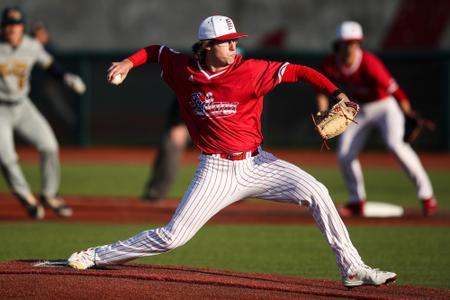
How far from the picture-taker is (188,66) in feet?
22.3

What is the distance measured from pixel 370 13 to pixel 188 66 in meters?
17.5

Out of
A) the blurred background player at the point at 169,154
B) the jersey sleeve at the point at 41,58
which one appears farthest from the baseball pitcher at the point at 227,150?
the blurred background player at the point at 169,154

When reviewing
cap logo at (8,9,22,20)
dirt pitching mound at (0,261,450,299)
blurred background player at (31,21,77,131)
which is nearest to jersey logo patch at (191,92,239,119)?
dirt pitching mound at (0,261,450,299)

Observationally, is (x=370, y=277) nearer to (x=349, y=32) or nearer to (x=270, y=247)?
(x=270, y=247)

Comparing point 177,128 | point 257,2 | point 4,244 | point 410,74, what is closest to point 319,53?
point 410,74

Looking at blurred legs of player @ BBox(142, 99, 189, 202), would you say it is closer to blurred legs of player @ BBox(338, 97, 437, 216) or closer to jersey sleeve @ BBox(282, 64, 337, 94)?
blurred legs of player @ BBox(338, 97, 437, 216)

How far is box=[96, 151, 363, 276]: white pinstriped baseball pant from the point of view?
256 inches

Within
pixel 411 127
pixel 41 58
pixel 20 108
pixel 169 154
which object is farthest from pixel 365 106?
pixel 20 108

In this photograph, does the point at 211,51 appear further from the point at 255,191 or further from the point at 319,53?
the point at 319,53

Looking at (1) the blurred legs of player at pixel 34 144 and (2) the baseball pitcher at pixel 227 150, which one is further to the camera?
(1) the blurred legs of player at pixel 34 144

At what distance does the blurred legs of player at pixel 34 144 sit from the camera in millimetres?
10844

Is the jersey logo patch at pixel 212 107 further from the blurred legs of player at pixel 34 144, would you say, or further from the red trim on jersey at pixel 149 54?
the blurred legs of player at pixel 34 144

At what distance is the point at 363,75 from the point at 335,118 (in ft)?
15.6

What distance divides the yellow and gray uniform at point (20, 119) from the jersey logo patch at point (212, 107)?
4668 mm
